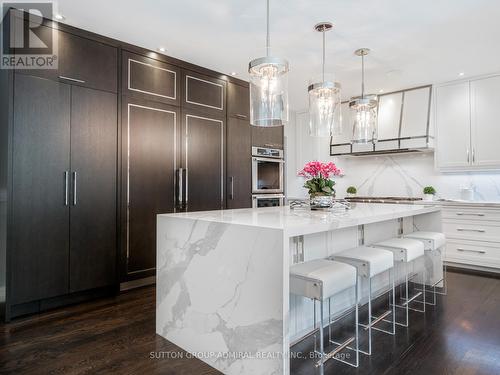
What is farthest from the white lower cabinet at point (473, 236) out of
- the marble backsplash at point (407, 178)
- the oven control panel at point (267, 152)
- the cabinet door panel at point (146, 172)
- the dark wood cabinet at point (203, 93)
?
the cabinet door panel at point (146, 172)

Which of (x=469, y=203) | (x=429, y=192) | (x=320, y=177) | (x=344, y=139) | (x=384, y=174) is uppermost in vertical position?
(x=344, y=139)

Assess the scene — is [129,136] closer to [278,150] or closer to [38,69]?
[38,69]

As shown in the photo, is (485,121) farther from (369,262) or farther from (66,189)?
(66,189)

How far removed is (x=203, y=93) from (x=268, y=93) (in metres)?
1.84

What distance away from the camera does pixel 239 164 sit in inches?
170

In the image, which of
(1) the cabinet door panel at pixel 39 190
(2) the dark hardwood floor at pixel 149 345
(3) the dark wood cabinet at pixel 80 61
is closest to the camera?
(2) the dark hardwood floor at pixel 149 345

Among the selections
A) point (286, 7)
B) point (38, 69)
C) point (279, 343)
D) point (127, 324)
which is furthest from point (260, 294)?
point (38, 69)

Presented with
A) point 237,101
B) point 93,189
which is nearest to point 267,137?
point 237,101

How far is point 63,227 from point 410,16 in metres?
3.49

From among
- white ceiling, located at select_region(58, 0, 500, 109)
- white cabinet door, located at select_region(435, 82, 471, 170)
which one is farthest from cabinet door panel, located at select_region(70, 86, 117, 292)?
white cabinet door, located at select_region(435, 82, 471, 170)

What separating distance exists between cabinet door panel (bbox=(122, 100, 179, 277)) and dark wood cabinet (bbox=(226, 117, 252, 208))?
33.0 inches

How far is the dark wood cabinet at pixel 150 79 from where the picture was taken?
10.7 feet

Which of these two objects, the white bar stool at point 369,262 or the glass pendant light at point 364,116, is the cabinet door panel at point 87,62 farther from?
the white bar stool at point 369,262

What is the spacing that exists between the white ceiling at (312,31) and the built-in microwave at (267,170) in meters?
1.21
